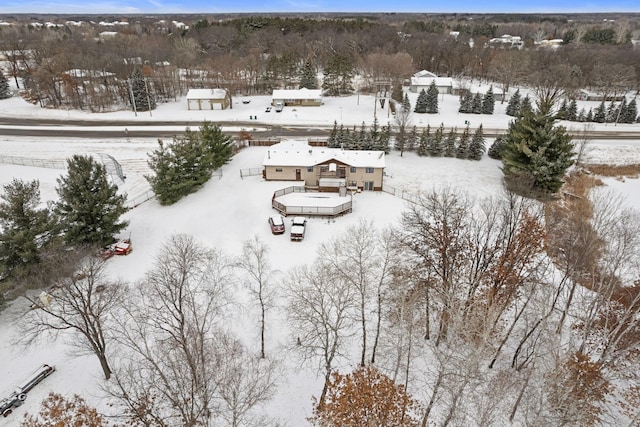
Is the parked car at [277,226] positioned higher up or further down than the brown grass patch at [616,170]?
further down

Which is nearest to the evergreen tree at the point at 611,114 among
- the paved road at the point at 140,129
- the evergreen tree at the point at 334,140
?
the paved road at the point at 140,129

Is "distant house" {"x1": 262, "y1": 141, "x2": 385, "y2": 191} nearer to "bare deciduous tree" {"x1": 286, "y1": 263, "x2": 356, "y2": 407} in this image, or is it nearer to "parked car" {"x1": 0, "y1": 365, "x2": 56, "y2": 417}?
"bare deciduous tree" {"x1": 286, "y1": 263, "x2": 356, "y2": 407}

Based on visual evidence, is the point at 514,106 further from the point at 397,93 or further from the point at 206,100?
the point at 206,100

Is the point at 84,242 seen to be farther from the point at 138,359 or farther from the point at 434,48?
the point at 434,48

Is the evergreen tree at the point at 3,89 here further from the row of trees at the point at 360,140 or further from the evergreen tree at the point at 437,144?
the evergreen tree at the point at 437,144

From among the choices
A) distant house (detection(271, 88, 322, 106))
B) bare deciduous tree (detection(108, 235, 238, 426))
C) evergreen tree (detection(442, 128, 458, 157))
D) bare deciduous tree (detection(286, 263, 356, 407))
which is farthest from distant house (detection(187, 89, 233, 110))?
bare deciduous tree (detection(286, 263, 356, 407))

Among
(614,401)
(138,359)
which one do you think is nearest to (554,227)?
(614,401)
